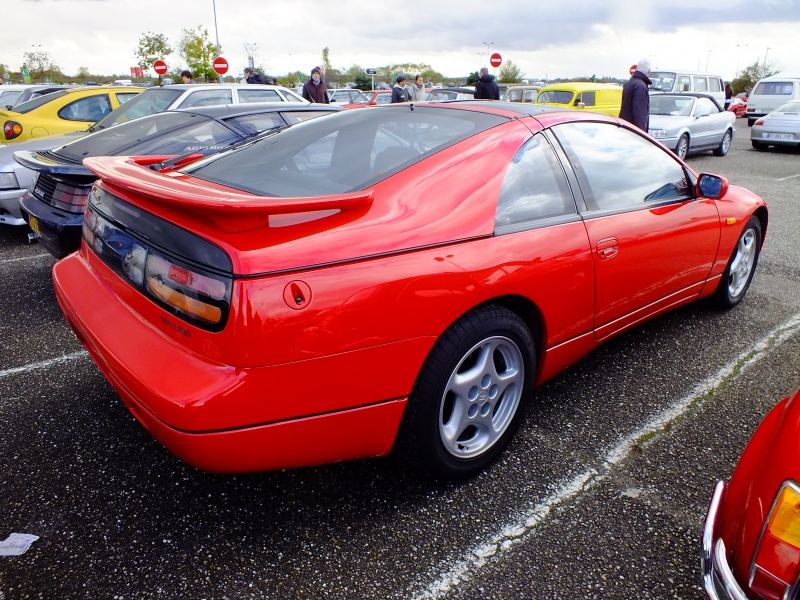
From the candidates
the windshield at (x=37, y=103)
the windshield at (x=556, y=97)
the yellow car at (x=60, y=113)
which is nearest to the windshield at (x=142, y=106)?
the yellow car at (x=60, y=113)

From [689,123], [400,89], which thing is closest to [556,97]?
[689,123]

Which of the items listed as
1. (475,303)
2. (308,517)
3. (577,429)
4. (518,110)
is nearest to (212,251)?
(475,303)

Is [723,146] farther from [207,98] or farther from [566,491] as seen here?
[566,491]

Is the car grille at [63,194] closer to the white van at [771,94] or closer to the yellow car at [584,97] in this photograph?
the yellow car at [584,97]

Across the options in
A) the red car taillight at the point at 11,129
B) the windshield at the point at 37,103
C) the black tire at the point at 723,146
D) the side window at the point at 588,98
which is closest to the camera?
the red car taillight at the point at 11,129

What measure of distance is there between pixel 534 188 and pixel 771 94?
2172 cm

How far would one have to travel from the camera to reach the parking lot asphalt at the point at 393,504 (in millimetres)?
1797

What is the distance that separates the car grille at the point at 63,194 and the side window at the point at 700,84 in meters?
16.0

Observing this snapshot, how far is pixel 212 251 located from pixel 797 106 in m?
16.3

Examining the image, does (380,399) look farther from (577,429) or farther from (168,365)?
(577,429)

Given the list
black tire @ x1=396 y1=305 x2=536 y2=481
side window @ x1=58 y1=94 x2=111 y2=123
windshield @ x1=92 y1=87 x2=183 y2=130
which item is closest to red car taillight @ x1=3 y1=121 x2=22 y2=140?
side window @ x1=58 y1=94 x2=111 y2=123

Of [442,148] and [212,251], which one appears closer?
[212,251]

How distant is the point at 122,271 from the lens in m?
2.05

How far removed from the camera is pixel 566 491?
2193mm
